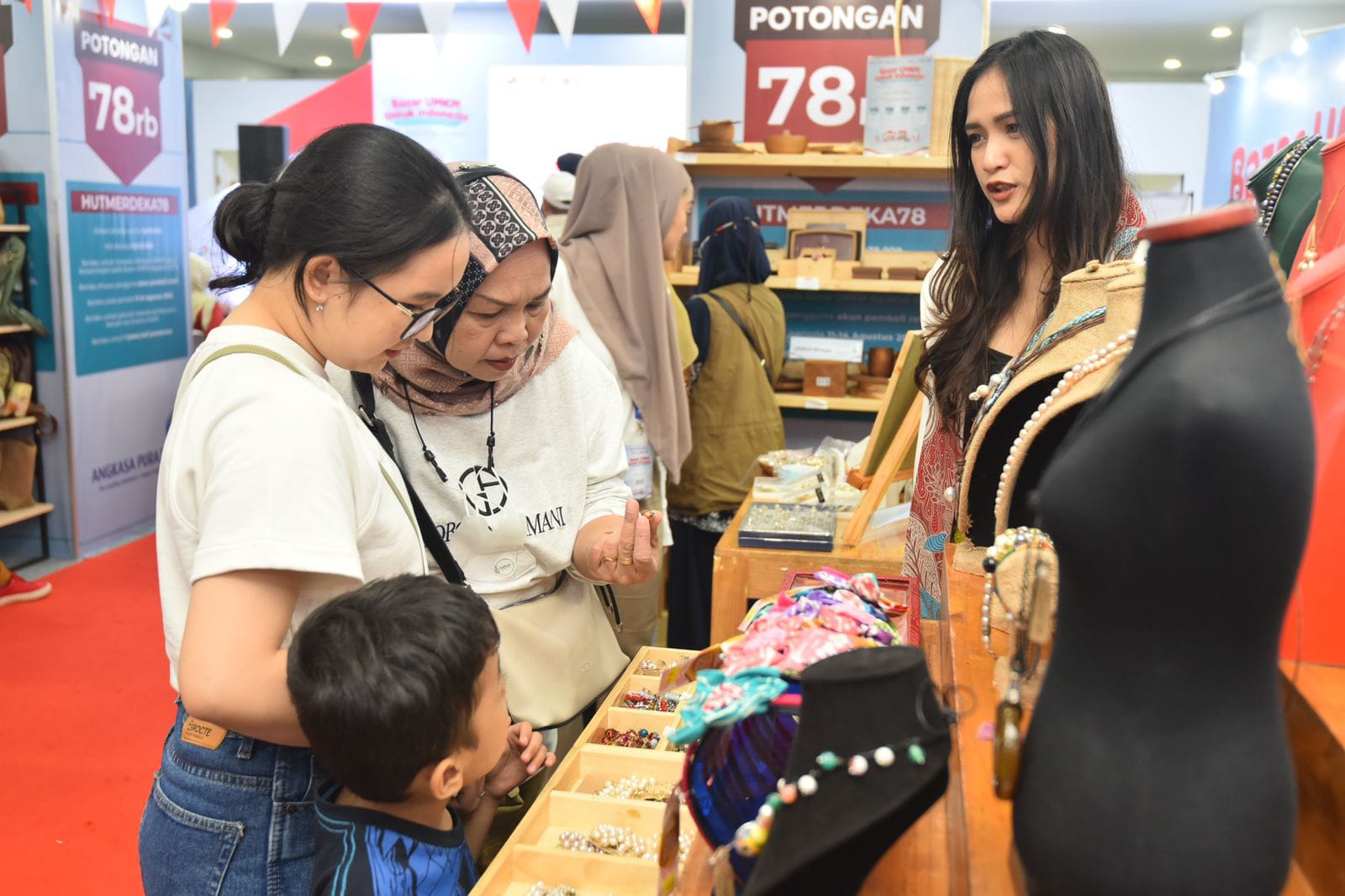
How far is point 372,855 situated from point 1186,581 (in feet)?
3.15

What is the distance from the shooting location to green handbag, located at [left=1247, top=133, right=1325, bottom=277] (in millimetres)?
1225

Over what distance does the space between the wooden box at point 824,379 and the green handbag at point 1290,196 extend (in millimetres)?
3237

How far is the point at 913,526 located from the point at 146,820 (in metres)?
1.18

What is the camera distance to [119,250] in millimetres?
5980

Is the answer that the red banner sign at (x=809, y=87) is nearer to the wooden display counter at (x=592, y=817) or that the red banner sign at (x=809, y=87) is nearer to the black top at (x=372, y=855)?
the wooden display counter at (x=592, y=817)

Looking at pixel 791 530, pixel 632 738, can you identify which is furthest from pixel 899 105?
pixel 632 738

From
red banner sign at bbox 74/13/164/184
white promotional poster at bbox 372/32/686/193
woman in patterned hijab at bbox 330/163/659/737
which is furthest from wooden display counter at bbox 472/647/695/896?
white promotional poster at bbox 372/32/686/193

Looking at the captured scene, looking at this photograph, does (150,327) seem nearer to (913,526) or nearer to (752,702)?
(913,526)

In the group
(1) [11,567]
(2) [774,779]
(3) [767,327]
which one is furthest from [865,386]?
(1) [11,567]

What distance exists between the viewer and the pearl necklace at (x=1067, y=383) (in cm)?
93

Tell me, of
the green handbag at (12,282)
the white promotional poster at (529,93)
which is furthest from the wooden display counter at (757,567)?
the white promotional poster at (529,93)

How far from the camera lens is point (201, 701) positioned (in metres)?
1.06

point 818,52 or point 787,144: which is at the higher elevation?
point 818,52

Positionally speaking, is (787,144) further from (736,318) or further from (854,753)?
(854,753)
